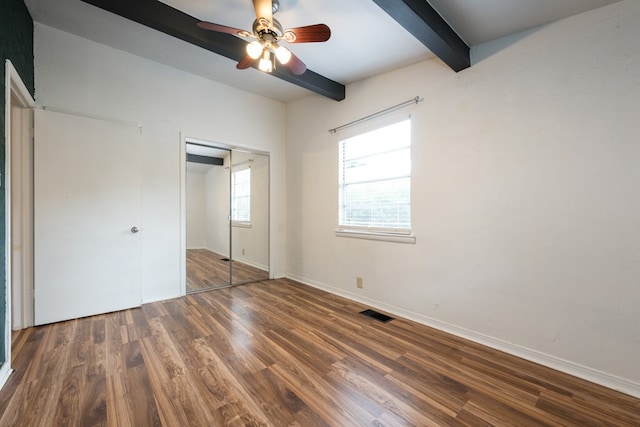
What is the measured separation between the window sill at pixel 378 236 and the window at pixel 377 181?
0.11 ft

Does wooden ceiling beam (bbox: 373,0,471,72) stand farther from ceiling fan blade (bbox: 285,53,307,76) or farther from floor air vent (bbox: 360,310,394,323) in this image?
floor air vent (bbox: 360,310,394,323)

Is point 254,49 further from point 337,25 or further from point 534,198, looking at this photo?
point 534,198

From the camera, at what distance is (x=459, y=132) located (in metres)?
2.51

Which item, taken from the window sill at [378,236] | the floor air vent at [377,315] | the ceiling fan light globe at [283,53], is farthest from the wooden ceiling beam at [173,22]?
the floor air vent at [377,315]

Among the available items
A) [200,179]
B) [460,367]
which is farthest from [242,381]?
[200,179]

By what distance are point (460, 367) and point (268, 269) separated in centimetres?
319

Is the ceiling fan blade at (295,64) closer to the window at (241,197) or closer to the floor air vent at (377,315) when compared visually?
the window at (241,197)

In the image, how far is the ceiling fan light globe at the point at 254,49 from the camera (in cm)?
204

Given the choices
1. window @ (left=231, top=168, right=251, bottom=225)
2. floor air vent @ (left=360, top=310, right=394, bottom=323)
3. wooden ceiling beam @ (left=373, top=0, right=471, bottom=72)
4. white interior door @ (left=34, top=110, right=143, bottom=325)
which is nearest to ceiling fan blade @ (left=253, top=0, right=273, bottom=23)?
wooden ceiling beam @ (left=373, top=0, right=471, bottom=72)

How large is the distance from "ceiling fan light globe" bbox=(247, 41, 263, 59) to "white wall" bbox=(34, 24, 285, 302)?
74.3 inches

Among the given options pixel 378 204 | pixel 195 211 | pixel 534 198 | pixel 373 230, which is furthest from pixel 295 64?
pixel 195 211

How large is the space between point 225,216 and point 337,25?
311 cm

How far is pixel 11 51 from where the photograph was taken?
2002 millimetres

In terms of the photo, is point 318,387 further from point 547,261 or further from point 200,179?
Result: point 200,179
